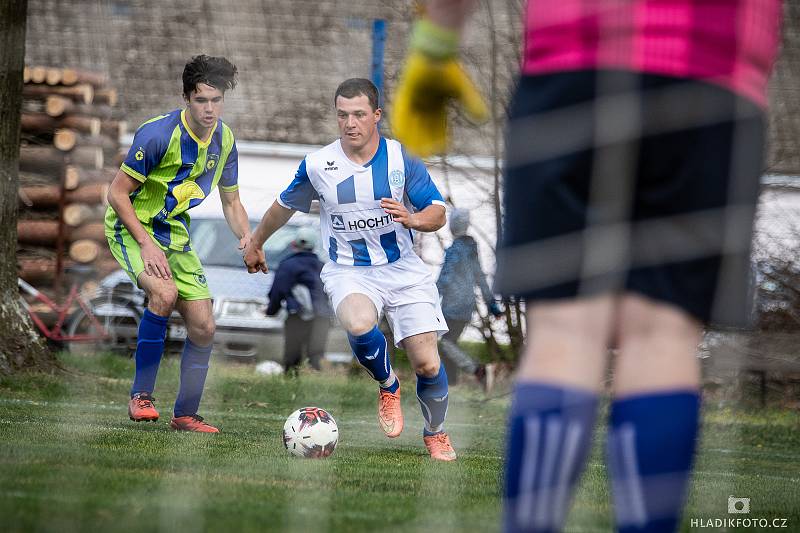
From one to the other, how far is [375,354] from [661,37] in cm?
360

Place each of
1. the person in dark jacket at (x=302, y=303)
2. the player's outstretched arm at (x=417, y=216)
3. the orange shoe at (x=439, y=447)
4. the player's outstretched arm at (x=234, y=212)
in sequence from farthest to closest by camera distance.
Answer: the person in dark jacket at (x=302, y=303) < the player's outstretched arm at (x=234, y=212) < the orange shoe at (x=439, y=447) < the player's outstretched arm at (x=417, y=216)

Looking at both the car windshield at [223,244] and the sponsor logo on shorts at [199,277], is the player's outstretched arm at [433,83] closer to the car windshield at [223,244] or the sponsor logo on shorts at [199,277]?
the sponsor logo on shorts at [199,277]

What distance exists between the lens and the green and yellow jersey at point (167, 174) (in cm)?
580

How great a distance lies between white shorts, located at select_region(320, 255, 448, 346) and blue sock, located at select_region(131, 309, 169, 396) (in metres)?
0.92

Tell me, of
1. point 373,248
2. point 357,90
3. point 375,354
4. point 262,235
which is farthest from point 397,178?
point 375,354

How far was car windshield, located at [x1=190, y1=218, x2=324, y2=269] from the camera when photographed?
1212cm

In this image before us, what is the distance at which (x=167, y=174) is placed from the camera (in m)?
5.91

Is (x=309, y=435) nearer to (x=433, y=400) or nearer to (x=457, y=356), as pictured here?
(x=433, y=400)

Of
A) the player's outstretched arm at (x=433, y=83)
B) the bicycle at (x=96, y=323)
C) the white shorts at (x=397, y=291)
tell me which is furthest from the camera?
the bicycle at (x=96, y=323)

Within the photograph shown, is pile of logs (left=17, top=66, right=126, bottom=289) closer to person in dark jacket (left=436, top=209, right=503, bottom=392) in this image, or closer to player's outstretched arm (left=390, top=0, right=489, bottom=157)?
person in dark jacket (left=436, top=209, right=503, bottom=392)

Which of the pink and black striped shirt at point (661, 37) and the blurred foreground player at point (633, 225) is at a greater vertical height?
the pink and black striped shirt at point (661, 37)

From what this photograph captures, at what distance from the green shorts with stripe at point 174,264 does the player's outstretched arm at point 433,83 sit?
378 centimetres

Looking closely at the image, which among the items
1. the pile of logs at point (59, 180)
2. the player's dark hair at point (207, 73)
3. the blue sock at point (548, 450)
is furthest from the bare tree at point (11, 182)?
the blue sock at point (548, 450)

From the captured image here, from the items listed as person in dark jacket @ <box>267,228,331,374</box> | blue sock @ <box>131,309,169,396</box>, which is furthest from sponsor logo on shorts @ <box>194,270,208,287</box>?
person in dark jacket @ <box>267,228,331,374</box>
